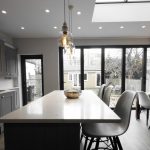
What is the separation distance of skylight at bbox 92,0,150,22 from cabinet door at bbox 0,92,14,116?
3.11 m

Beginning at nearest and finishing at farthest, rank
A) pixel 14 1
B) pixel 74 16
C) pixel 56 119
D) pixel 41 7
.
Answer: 1. pixel 56 119
2. pixel 14 1
3. pixel 41 7
4. pixel 74 16

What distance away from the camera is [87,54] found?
578 cm

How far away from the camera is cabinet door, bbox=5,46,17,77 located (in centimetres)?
462

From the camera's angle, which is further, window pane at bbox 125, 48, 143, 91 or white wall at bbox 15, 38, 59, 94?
window pane at bbox 125, 48, 143, 91

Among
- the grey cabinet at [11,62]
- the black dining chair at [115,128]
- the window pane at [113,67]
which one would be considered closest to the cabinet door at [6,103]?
the grey cabinet at [11,62]

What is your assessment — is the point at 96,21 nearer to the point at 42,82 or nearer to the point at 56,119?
the point at 42,82

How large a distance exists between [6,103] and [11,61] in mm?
1518

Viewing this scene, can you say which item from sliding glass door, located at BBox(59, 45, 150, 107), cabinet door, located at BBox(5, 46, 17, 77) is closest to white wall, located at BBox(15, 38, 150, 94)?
sliding glass door, located at BBox(59, 45, 150, 107)

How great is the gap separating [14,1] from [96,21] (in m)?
2.11

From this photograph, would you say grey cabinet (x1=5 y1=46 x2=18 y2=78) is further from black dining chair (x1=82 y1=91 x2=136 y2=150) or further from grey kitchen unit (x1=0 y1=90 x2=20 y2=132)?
black dining chair (x1=82 y1=91 x2=136 y2=150)

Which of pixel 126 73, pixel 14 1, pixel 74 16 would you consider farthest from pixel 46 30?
pixel 126 73

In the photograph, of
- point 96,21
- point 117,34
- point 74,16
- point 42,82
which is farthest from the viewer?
point 42,82

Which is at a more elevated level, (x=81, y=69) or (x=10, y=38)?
(x=10, y=38)

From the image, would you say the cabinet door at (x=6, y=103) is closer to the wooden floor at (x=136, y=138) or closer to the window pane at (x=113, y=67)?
the wooden floor at (x=136, y=138)
